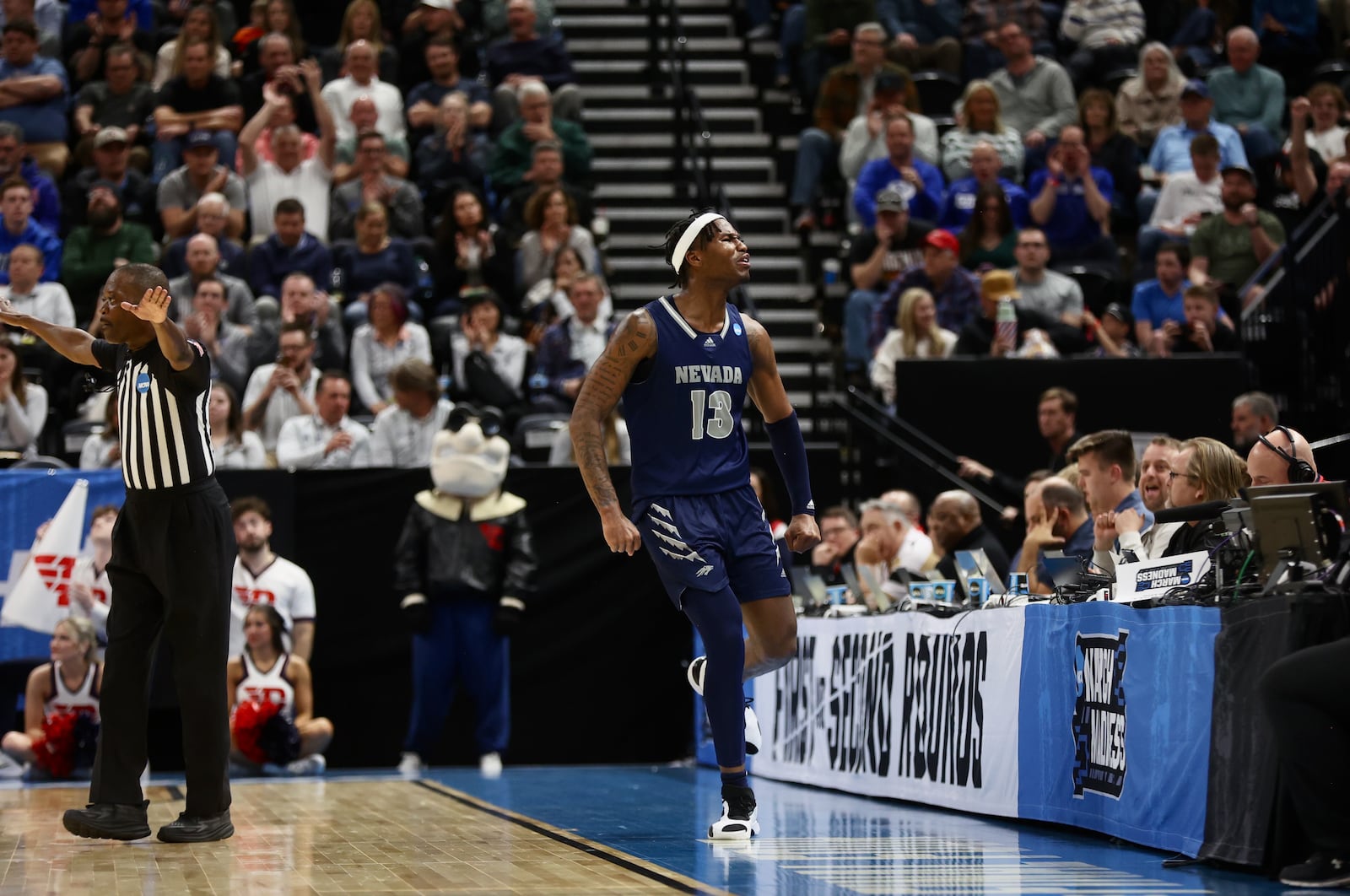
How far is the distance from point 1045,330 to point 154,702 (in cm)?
698

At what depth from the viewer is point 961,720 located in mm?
8547

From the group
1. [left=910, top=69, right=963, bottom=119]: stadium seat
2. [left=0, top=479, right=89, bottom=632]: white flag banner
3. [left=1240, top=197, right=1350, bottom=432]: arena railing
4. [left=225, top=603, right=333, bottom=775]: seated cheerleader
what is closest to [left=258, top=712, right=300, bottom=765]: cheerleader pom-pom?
[left=225, top=603, right=333, bottom=775]: seated cheerleader

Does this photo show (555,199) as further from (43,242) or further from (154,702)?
(154,702)

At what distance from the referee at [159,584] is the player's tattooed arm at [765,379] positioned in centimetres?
223

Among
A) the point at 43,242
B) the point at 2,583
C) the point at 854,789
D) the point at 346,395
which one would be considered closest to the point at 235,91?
the point at 43,242

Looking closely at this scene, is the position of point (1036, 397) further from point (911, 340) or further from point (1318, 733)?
point (1318, 733)

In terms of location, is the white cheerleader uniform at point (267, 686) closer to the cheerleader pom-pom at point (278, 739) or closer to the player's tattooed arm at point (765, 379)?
the cheerleader pom-pom at point (278, 739)

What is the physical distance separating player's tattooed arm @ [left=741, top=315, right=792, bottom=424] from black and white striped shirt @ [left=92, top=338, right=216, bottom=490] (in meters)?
2.22

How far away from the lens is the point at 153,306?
7285 mm

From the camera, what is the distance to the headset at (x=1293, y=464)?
6.68 m

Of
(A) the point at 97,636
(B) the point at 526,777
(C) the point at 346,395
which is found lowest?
(B) the point at 526,777

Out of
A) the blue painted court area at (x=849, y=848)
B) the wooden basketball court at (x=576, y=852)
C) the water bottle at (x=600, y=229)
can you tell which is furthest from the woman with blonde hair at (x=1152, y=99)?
the wooden basketball court at (x=576, y=852)

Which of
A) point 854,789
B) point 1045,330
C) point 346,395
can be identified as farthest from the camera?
point 1045,330

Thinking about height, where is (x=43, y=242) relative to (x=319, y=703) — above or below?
above
